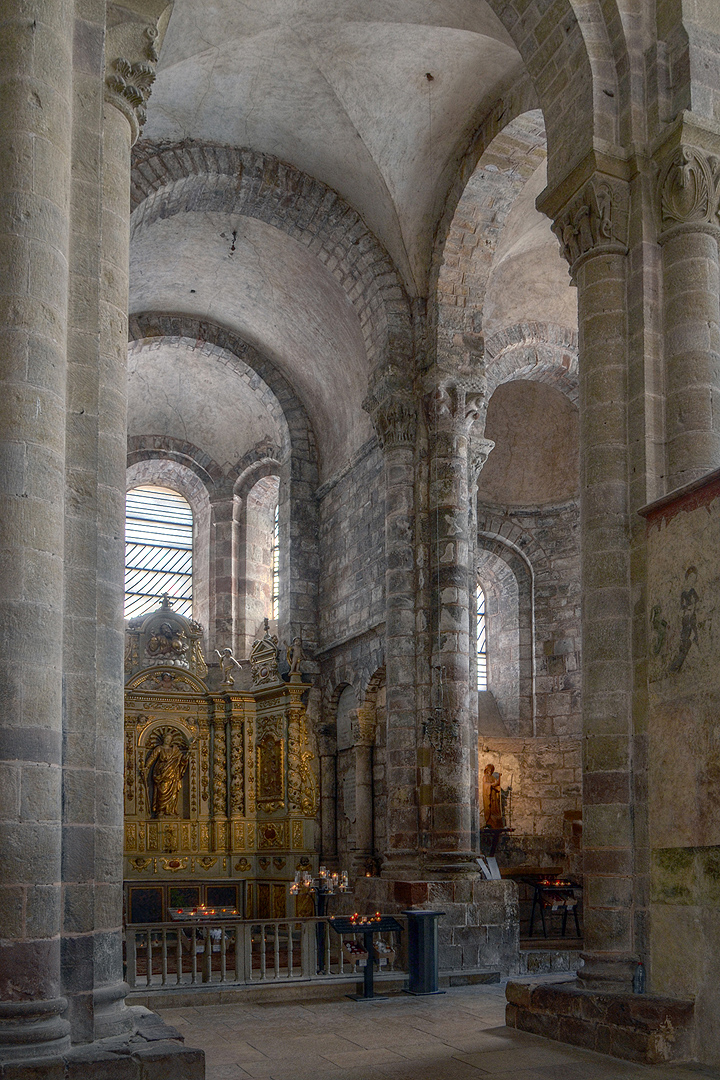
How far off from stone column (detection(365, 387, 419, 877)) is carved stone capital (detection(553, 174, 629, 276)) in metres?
5.98

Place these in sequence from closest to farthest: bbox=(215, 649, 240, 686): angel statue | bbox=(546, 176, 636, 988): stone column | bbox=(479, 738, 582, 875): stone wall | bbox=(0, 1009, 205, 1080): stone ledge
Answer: bbox=(0, 1009, 205, 1080): stone ledge < bbox=(546, 176, 636, 988): stone column < bbox=(215, 649, 240, 686): angel statue < bbox=(479, 738, 582, 875): stone wall

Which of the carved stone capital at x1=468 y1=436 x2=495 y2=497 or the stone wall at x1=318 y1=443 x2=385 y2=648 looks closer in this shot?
the carved stone capital at x1=468 y1=436 x2=495 y2=497

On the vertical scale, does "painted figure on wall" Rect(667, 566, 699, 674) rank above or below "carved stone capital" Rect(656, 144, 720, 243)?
below

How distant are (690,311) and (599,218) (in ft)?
3.54

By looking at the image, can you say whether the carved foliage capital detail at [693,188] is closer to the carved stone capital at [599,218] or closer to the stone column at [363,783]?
the carved stone capital at [599,218]

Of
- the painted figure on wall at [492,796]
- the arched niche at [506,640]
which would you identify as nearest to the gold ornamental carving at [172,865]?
the painted figure on wall at [492,796]

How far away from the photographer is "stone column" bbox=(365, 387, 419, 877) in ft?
47.1

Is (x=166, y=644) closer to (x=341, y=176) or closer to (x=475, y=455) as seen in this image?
(x=475, y=455)

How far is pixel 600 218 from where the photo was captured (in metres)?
9.19

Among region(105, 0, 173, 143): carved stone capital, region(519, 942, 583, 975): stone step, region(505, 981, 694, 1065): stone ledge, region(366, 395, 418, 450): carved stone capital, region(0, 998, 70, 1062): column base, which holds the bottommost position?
region(519, 942, 583, 975): stone step

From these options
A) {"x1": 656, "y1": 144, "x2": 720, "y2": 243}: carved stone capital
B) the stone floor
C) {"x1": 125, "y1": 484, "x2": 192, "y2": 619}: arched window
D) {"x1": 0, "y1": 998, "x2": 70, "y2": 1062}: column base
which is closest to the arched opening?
{"x1": 125, "y1": 484, "x2": 192, "y2": 619}: arched window

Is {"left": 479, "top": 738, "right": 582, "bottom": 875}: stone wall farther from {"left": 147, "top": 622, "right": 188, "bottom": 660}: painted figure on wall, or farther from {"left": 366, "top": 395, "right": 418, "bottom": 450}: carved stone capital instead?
{"left": 366, "top": 395, "right": 418, "bottom": 450}: carved stone capital

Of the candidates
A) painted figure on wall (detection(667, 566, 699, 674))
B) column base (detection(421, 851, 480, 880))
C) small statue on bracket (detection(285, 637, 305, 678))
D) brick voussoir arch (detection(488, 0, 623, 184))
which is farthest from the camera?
small statue on bracket (detection(285, 637, 305, 678))

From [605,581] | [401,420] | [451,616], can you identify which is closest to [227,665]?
[451,616]
